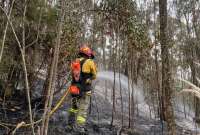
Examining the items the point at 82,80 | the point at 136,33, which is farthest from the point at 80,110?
the point at 136,33

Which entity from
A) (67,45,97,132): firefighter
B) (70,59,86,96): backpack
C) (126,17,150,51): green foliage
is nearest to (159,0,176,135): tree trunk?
(67,45,97,132): firefighter

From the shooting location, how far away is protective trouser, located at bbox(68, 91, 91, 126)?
783cm

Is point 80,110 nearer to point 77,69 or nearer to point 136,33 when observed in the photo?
point 77,69

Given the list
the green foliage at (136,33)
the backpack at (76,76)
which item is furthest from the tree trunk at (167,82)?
the green foliage at (136,33)

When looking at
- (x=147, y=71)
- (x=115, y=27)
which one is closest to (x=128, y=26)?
(x=115, y=27)

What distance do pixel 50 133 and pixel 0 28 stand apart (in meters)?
2.42

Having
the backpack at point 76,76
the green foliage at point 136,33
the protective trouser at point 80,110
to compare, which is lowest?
the protective trouser at point 80,110

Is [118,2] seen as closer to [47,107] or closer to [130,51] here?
[130,51]

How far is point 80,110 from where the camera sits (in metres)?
7.88

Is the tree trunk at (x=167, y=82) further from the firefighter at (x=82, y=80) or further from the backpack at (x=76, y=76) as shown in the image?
the backpack at (x=76, y=76)

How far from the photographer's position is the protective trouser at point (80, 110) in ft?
25.7

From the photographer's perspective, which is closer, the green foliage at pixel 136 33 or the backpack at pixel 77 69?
the backpack at pixel 77 69

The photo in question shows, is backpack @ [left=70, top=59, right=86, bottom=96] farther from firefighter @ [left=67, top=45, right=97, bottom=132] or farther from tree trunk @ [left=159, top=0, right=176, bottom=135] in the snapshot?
tree trunk @ [left=159, top=0, right=176, bottom=135]

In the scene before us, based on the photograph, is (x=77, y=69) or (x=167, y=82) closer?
(x=167, y=82)
